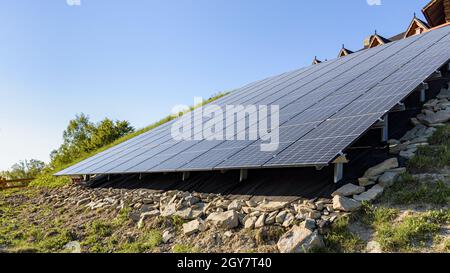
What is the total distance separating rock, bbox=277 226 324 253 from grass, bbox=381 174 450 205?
61.9 inches

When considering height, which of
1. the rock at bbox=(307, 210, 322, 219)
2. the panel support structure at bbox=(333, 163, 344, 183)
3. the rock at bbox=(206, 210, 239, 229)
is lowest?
the rock at bbox=(206, 210, 239, 229)

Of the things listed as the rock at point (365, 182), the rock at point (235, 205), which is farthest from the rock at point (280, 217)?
the rock at point (365, 182)

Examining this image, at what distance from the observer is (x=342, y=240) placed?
16.8 ft

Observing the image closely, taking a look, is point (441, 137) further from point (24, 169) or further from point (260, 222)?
point (24, 169)

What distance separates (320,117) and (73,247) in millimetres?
6030

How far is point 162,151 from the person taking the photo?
11266 mm

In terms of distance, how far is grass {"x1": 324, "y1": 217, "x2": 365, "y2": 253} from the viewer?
4953 millimetres

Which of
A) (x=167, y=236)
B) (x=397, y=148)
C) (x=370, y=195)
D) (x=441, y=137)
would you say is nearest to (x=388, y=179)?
(x=370, y=195)

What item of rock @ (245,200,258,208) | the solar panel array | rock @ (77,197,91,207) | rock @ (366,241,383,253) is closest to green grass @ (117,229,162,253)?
the solar panel array

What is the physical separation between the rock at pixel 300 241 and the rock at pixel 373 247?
2.05 ft

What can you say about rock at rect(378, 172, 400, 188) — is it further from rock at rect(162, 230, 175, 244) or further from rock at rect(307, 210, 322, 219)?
rock at rect(162, 230, 175, 244)
